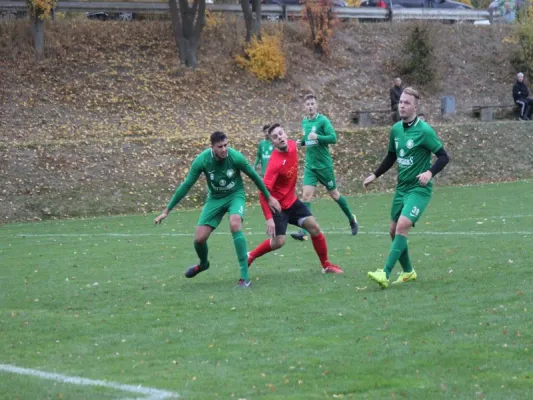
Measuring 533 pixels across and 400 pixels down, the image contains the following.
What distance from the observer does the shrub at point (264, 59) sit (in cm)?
3894

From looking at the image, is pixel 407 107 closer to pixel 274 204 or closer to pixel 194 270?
pixel 274 204

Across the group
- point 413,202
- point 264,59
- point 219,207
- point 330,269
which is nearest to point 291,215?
point 330,269

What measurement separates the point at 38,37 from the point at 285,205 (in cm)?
2594

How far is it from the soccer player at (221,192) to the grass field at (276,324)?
1.51 ft

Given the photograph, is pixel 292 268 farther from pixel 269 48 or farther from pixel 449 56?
pixel 449 56

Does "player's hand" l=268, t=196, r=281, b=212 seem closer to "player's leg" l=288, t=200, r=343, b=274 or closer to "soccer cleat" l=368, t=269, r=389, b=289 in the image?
"player's leg" l=288, t=200, r=343, b=274

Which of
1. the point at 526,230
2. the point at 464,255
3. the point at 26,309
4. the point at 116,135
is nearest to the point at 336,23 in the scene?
the point at 116,135

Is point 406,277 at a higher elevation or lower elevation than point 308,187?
higher

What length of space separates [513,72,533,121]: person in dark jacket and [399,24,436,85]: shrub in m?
4.91

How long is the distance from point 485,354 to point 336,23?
36144mm

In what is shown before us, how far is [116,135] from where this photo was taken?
31.6 m

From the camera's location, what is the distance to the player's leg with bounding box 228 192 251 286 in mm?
11758

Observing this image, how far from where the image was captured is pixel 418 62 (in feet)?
138

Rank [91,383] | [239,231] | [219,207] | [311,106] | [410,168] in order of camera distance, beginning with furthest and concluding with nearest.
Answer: [311,106] → [219,207] → [239,231] → [410,168] → [91,383]
